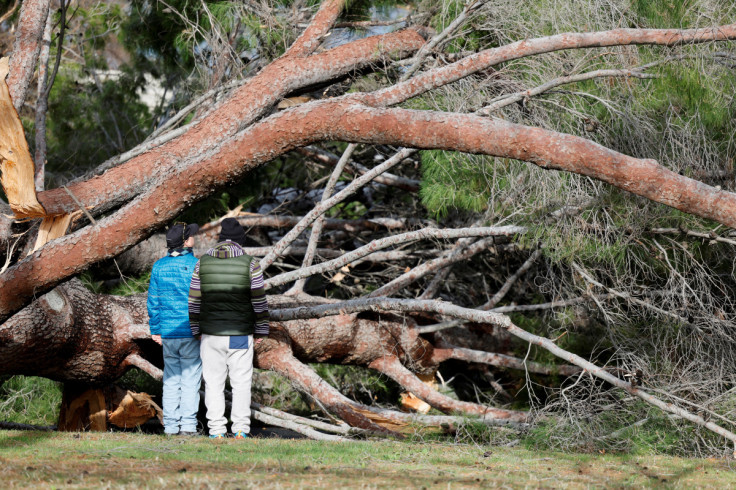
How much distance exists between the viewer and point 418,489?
11.2 ft

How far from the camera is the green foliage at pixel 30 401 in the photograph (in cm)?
712

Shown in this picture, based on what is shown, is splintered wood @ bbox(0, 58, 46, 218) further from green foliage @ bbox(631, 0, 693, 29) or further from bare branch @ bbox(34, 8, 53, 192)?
green foliage @ bbox(631, 0, 693, 29)

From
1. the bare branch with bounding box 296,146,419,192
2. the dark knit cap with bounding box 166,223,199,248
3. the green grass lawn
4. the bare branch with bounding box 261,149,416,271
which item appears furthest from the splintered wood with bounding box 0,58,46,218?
the bare branch with bounding box 296,146,419,192

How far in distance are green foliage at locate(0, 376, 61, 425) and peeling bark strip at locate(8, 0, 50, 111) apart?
2852 millimetres

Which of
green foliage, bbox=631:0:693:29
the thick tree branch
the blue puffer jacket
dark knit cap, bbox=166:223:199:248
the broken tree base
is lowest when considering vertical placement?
the broken tree base

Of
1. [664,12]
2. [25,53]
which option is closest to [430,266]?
[664,12]

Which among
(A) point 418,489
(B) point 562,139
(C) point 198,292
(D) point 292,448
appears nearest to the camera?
(A) point 418,489

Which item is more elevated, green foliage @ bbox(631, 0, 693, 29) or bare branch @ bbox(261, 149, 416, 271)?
green foliage @ bbox(631, 0, 693, 29)

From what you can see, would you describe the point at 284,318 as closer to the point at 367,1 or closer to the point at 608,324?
the point at 608,324

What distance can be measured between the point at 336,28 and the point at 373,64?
857mm

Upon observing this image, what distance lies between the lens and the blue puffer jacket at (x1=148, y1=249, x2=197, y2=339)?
5938mm

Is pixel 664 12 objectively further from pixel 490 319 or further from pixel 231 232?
pixel 231 232

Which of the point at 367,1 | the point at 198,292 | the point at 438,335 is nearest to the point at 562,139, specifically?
the point at 198,292

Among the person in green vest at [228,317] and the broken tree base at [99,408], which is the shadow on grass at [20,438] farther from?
the broken tree base at [99,408]
